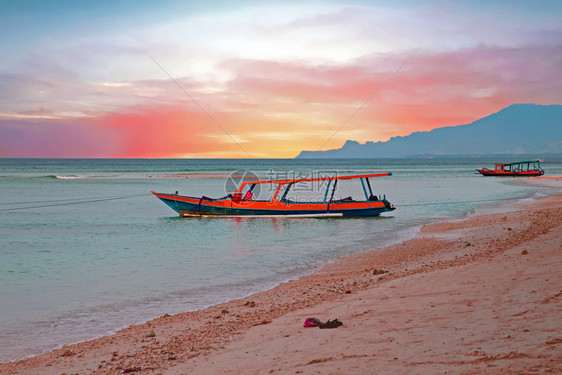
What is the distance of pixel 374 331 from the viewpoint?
730 cm

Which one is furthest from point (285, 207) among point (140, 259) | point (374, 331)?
point (374, 331)

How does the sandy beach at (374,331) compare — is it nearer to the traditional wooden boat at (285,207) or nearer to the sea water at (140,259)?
the sea water at (140,259)

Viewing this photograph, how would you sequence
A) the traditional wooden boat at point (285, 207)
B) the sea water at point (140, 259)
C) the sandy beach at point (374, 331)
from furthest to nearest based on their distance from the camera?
the traditional wooden boat at point (285, 207) → the sea water at point (140, 259) → the sandy beach at point (374, 331)

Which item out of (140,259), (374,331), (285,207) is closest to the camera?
(374,331)

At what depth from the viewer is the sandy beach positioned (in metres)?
6.05

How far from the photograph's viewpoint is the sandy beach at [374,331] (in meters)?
6.05

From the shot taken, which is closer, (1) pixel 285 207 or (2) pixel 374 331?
(2) pixel 374 331

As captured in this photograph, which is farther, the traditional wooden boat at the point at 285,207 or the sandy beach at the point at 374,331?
the traditional wooden boat at the point at 285,207

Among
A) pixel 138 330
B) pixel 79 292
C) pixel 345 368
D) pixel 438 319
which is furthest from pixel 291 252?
pixel 345 368

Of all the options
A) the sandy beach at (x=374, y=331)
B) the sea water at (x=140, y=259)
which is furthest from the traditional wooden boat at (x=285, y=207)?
the sandy beach at (x=374, y=331)

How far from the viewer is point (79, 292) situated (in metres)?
12.8

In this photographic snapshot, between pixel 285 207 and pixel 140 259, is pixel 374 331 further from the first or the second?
pixel 285 207

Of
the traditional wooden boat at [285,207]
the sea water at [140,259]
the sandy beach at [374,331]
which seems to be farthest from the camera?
the traditional wooden boat at [285,207]

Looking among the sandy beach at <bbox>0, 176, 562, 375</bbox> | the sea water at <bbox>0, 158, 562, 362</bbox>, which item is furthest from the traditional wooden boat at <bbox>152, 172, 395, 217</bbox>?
the sandy beach at <bbox>0, 176, 562, 375</bbox>
